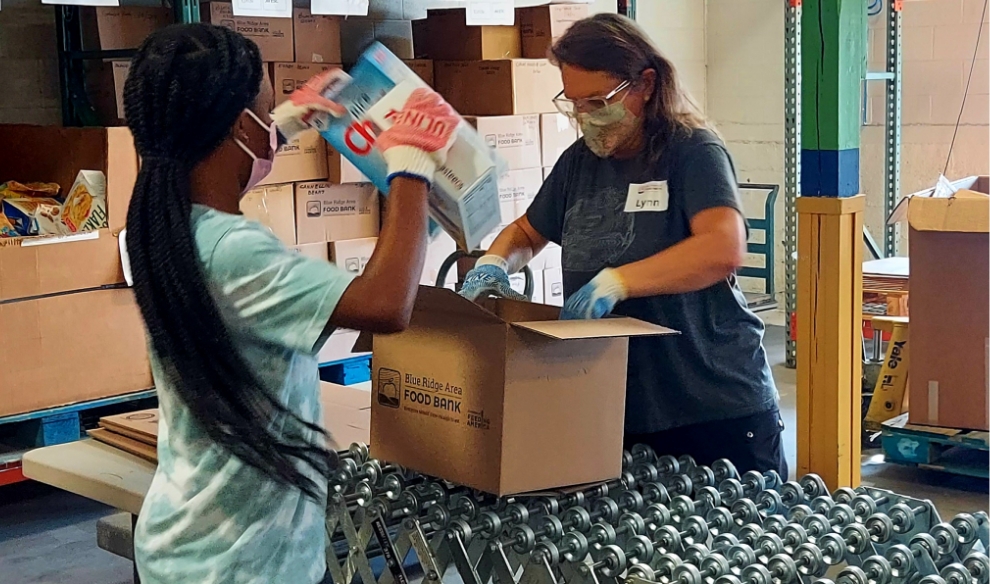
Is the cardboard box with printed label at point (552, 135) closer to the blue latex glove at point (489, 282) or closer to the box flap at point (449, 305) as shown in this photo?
the blue latex glove at point (489, 282)

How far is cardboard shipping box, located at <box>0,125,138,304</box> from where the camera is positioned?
3.57 m

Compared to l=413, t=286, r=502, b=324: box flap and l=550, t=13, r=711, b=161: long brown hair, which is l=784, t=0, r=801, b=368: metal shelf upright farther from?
l=413, t=286, r=502, b=324: box flap

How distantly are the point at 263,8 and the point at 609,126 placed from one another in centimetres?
188

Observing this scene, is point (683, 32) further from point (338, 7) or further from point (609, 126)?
point (609, 126)

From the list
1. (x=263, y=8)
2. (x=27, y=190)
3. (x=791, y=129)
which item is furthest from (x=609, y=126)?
(x=791, y=129)

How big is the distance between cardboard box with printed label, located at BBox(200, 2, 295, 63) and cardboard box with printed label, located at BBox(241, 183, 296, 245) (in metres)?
0.46

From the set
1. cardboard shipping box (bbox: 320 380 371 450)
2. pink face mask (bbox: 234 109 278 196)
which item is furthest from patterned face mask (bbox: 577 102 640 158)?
pink face mask (bbox: 234 109 278 196)

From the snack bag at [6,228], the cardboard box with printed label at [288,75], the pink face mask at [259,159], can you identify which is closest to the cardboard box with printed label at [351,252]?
the cardboard box with printed label at [288,75]

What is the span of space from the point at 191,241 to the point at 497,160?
0.65m

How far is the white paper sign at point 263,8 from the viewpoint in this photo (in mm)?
3684

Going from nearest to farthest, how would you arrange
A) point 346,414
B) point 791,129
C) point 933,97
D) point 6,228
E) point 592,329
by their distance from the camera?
point 592,329
point 346,414
point 6,228
point 791,129
point 933,97

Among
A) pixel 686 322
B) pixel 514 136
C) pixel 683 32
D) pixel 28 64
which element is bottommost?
pixel 686 322

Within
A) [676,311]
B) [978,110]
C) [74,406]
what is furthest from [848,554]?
[978,110]

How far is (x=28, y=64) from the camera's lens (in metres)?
4.39
